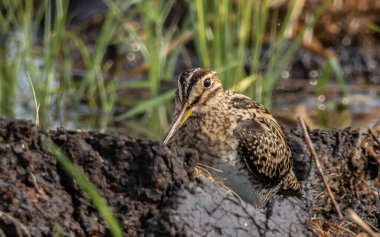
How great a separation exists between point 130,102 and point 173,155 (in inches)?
195

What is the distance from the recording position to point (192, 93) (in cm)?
507

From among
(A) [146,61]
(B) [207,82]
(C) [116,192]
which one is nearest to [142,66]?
(A) [146,61]

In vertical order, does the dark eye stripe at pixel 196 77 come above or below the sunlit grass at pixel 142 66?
above

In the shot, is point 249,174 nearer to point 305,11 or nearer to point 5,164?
point 5,164

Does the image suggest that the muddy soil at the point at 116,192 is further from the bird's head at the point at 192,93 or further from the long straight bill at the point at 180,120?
the bird's head at the point at 192,93

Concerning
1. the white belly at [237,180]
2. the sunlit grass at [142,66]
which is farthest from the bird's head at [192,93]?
the sunlit grass at [142,66]

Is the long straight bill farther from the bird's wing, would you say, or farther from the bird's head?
the bird's wing

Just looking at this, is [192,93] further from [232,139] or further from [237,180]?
[237,180]

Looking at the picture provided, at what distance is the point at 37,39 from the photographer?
10.8m

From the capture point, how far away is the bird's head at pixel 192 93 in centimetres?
505

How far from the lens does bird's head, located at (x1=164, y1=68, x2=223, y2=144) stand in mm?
5047

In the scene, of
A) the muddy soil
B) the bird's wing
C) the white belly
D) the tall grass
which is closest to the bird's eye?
the bird's wing

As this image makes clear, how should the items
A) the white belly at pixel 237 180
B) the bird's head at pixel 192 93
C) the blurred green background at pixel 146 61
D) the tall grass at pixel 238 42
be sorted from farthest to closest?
the blurred green background at pixel 146 61
the tall grass at pixel 238 42
the bird's head at pixel 192 93
the white belly at pixel 237 180

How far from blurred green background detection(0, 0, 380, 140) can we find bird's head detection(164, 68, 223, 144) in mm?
1089
